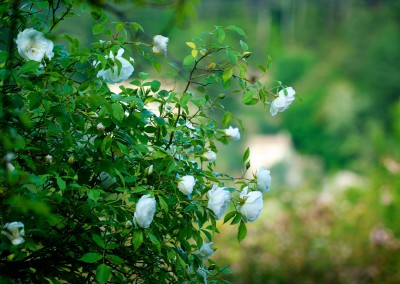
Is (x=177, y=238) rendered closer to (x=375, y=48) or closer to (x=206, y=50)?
(x=206, y=50)

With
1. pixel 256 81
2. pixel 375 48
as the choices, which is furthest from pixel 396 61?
pixel 256 81

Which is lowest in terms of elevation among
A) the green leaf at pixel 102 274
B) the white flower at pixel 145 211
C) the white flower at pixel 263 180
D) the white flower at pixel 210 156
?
the green leaf at pixel 102 274

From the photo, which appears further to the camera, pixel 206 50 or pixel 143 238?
pixel 206 50

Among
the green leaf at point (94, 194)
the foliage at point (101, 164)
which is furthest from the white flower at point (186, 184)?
the green leaf at point (94, 194)

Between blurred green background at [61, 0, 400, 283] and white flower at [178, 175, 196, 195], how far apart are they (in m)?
0.23

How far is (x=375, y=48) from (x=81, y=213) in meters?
20.8

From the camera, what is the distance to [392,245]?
414cm

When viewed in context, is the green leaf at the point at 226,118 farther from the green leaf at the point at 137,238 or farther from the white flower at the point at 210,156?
the green leaf at the point at 137,238

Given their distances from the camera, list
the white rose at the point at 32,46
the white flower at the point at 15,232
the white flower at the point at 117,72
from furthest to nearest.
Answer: the white flower at the point at 117,72 < the white rose at the point at 32,46 < the white flower at the point at 15,232

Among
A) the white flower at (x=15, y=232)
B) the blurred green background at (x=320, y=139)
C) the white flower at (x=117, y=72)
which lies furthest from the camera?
the blurred green background at (x=320, y=139)

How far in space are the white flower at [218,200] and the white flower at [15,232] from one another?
309 millimetres

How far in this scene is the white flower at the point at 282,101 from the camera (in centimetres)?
120

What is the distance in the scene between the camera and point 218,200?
1096mm

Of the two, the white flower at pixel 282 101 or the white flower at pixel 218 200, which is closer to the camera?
the white flower at pixel 218 200
